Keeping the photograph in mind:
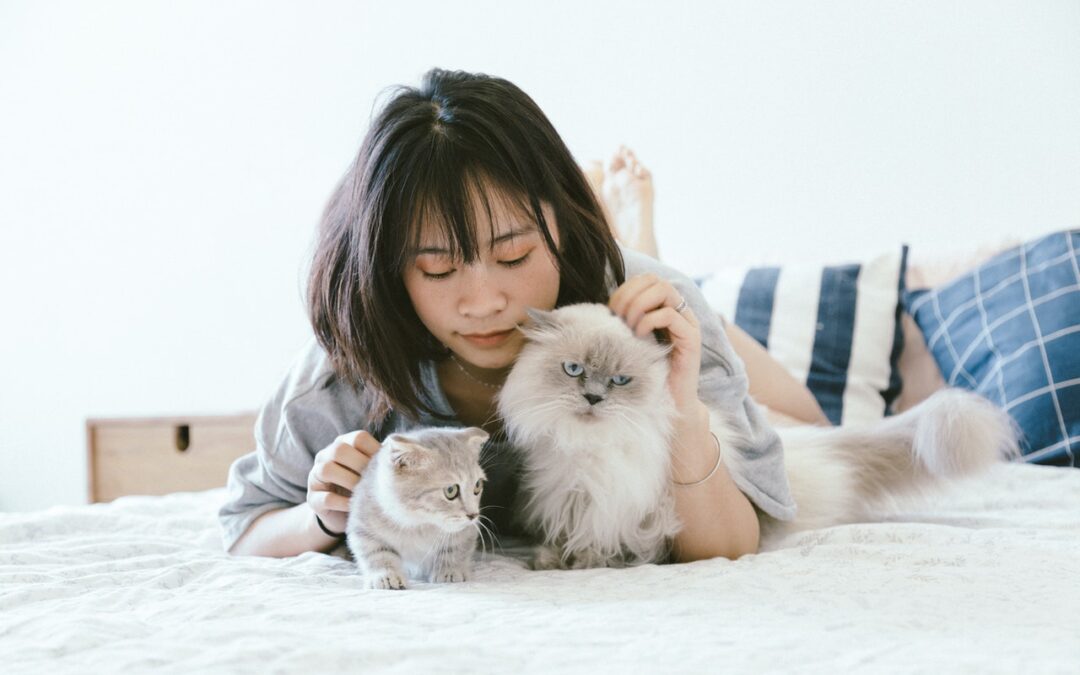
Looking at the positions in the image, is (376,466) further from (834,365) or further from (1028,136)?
(1028,136)

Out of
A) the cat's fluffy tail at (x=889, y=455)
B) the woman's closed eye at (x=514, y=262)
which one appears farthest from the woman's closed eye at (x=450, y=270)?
the cat's fluffy tail at (x=889, y=455)

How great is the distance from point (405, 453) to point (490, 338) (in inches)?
10.8

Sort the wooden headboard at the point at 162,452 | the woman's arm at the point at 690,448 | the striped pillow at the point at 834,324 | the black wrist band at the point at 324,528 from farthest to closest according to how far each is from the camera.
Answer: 1. the wooden headboard at the point at 162,452
2. the striped pillow at the point at 834,324
3. the black wrist band at the point at 324,528
4. the woman's arm at the point at 690,448

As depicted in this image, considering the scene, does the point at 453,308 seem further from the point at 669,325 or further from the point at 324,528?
the point at 324,528

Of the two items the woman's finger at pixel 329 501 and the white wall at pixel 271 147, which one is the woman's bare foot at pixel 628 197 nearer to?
the white wall at pixel 271 147

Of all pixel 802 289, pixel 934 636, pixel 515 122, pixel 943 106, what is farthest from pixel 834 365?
pixel 934 636

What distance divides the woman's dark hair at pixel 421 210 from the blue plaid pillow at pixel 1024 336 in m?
1.10

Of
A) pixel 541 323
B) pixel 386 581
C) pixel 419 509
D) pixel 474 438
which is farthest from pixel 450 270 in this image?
pixel 386 581

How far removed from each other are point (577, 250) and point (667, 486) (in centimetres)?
41

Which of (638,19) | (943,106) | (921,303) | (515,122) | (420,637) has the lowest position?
(420,637)

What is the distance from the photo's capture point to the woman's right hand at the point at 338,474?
4.39 ft

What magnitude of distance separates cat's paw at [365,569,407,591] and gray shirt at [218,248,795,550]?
0.31m

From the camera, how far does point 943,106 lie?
2.77 m

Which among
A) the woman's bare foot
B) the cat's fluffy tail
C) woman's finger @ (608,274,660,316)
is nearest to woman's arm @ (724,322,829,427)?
the cat's fluffy tail
